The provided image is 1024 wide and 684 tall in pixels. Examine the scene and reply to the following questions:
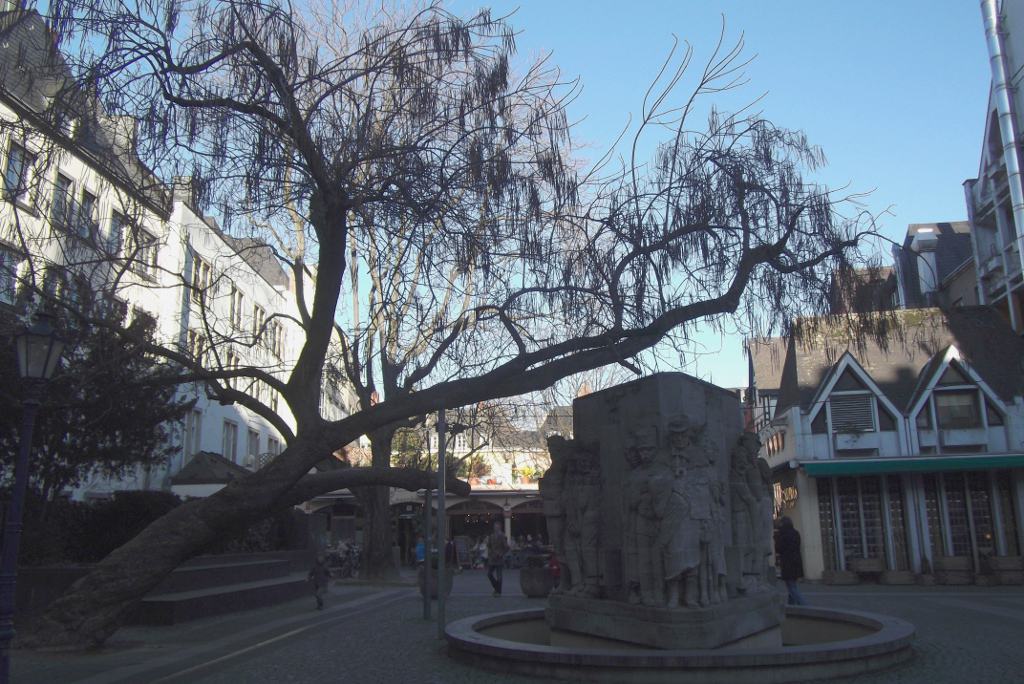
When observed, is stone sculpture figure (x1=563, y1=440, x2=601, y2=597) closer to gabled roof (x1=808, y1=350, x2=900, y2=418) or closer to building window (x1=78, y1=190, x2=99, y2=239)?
building window (x1=78, y1=190, x2=99, y2=239)

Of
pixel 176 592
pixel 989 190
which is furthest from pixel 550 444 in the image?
pixel 989 190

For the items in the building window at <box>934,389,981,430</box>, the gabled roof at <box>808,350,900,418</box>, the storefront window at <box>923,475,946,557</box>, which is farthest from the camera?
the gabled roof at <box>808,350,900,418</box>

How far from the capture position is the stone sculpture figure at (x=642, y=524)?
967cm

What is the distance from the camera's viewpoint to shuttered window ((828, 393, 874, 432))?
99.5 ft

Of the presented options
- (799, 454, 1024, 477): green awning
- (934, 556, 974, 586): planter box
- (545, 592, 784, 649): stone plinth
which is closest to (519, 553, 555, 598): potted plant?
(545, 592, 784, 649): stone plinth

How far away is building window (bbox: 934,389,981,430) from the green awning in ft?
6.50

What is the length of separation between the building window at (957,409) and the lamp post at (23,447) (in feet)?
96.5

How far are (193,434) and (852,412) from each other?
27.2 m

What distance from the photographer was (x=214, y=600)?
55.7ft

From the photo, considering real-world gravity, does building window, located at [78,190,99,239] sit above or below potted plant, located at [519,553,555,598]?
above

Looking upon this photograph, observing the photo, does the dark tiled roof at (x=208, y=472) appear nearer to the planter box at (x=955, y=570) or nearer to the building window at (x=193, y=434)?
the building window at (x=193, y=434)

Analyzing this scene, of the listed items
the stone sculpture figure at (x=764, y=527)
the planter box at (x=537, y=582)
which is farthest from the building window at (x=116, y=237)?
the planter box at (x=537, y=582)

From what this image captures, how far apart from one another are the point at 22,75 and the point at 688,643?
32.4 ft

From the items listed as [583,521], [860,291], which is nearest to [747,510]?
[583,521]
